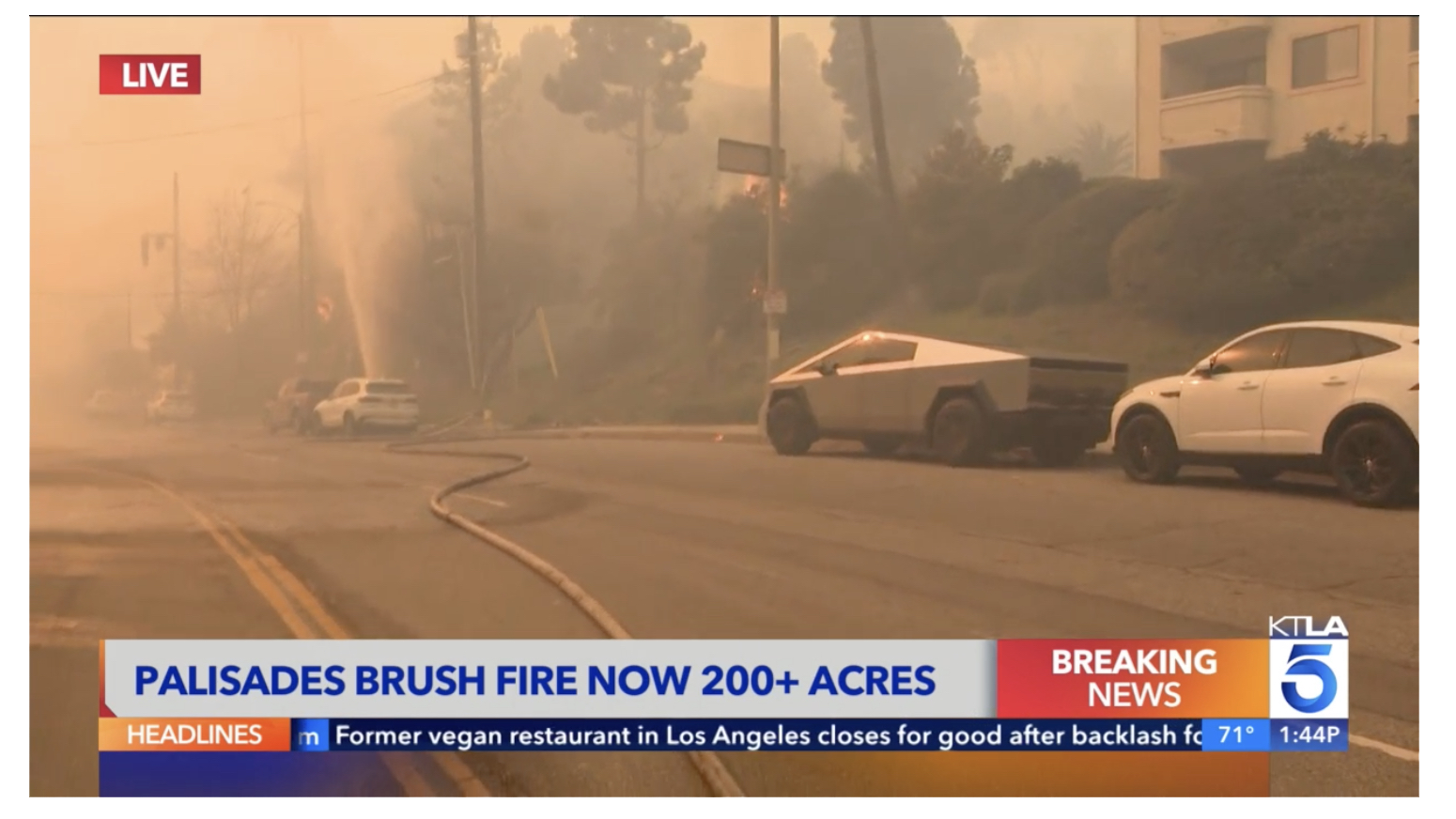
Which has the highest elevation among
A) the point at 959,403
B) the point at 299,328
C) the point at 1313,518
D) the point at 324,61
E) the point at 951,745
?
the point at 324,61

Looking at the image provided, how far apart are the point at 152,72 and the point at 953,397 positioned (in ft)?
13.3

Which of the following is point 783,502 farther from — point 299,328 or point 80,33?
point 80,33

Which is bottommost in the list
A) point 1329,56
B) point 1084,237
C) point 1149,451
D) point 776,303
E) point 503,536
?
point 503,536

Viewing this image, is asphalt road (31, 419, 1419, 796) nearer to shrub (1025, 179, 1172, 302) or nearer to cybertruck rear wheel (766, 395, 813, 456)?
cybertruck rear wheel (766, 395, 813, 456)

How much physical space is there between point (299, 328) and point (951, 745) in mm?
3518

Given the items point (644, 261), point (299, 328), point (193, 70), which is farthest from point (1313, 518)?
point (193, 70)

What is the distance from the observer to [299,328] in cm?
525

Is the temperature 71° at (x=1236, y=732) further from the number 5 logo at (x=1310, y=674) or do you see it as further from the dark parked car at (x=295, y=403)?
the dark parked car at (x=295, y=403)

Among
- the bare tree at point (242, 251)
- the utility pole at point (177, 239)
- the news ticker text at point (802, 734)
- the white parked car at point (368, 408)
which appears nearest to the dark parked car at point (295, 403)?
the white parked car at point (368, 408)

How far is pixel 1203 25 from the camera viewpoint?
4.46 meters

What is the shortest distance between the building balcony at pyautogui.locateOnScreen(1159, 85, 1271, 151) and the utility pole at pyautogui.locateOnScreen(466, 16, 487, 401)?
2.97 m

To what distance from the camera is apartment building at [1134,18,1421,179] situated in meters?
4.38

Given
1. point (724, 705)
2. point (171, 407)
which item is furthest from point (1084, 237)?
point (171, 407)

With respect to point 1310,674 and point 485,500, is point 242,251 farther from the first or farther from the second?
point 1310,674
